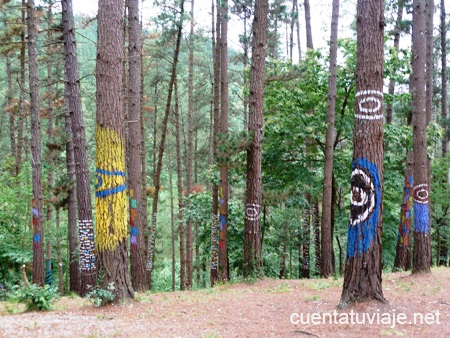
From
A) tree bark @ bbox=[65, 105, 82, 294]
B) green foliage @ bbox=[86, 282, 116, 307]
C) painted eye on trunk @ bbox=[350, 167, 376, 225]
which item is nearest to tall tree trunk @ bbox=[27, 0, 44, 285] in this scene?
tree bark @ bbox=[65, 105, 82, 294]

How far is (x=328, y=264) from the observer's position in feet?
43.6

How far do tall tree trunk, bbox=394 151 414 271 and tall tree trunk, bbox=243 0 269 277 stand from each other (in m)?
4.42

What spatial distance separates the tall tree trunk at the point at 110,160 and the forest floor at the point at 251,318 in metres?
0.69

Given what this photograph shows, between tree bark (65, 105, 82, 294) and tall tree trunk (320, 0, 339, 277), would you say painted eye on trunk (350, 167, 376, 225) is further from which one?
tree bark (65, 105, 82, 294)

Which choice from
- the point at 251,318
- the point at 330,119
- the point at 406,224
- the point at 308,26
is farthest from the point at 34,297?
the point at 308,26

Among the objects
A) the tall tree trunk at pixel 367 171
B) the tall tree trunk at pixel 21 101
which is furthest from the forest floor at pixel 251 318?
the tall tree trunk at pixel 21 101

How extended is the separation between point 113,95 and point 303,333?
4.48m

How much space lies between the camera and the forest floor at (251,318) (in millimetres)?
5273

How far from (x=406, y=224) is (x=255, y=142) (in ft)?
17.3

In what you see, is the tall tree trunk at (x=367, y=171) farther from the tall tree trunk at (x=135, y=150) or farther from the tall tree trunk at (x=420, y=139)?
the tall tree trunk at (x=135, y=150)

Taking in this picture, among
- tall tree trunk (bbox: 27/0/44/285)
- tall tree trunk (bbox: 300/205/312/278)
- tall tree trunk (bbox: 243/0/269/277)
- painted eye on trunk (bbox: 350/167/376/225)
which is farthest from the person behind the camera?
tall tree trunk (bbox: 300/205/312/278)

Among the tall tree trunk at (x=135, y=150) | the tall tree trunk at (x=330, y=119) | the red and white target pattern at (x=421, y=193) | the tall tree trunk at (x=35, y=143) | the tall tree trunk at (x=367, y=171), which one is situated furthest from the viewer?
the tall tree trunk at (x=330, y=119)

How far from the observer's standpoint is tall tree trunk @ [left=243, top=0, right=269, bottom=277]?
34.4 ft

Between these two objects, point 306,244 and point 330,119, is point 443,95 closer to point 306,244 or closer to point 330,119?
point 306,244
